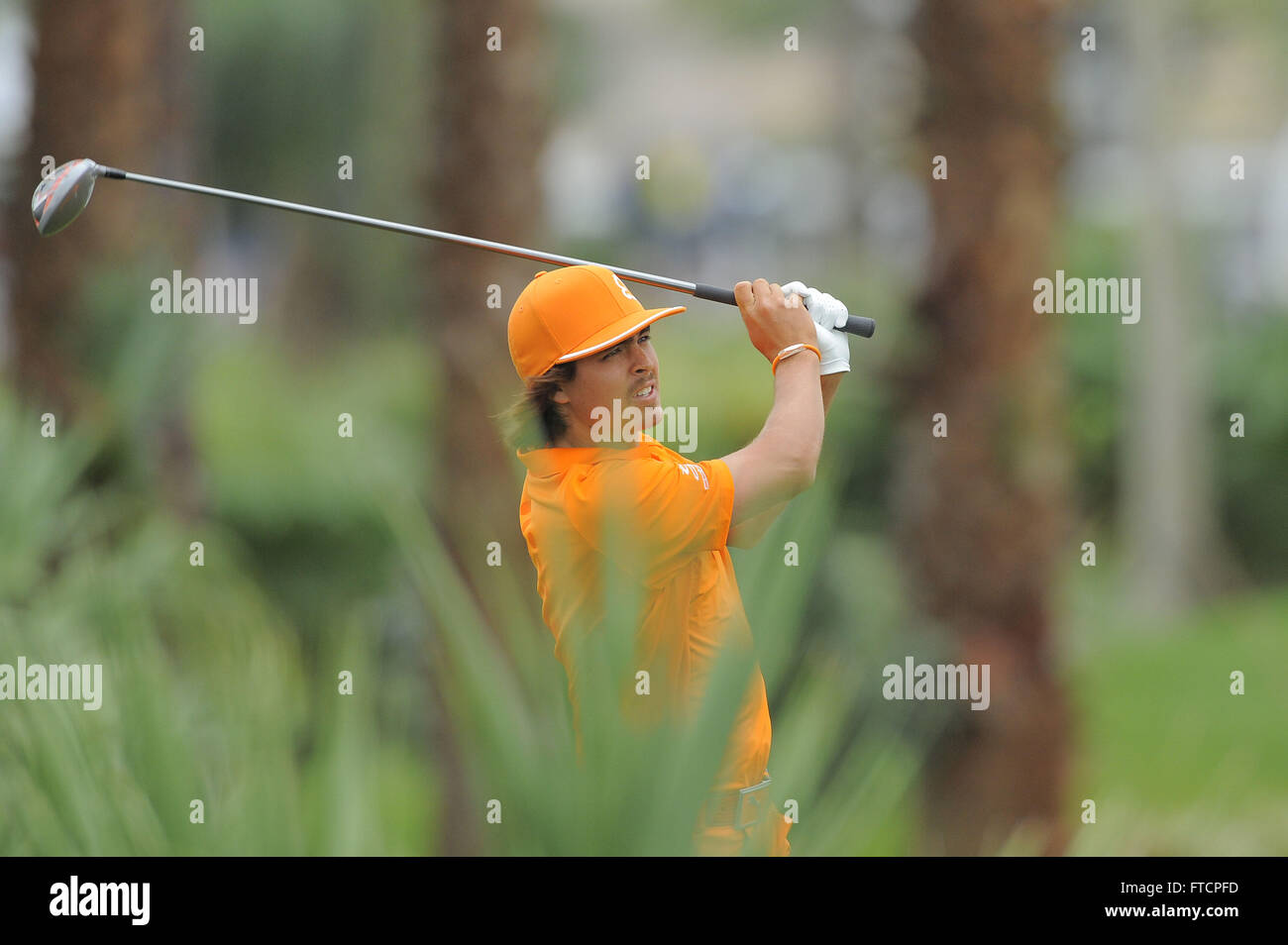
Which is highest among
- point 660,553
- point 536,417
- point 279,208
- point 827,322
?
point 279,208

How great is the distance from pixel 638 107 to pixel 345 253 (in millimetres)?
9189

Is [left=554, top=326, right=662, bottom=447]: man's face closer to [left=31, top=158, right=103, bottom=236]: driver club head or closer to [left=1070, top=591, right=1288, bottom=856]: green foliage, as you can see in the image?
[left=31, top=158, right=103, bottom=236]: driver club head

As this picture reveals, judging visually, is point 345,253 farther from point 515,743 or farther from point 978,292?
point 515,743

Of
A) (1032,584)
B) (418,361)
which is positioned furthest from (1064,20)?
(418,361)

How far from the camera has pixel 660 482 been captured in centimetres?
205

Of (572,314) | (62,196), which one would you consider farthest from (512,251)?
(62,196)

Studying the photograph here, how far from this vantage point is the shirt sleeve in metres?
1.93

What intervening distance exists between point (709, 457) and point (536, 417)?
5.19 meters

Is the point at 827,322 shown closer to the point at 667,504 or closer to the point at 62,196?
the point at 667,504

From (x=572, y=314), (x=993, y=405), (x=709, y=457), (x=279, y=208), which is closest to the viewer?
(x=572, y=314)

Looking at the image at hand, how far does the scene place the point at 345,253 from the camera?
23.9 metres

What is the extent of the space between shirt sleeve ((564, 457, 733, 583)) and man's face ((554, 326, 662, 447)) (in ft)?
0.42

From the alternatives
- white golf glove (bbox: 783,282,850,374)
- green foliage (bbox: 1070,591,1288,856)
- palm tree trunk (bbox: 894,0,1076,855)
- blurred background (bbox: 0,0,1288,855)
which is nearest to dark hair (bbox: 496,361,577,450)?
blurred background (bbox: 0,0,1288,855)
